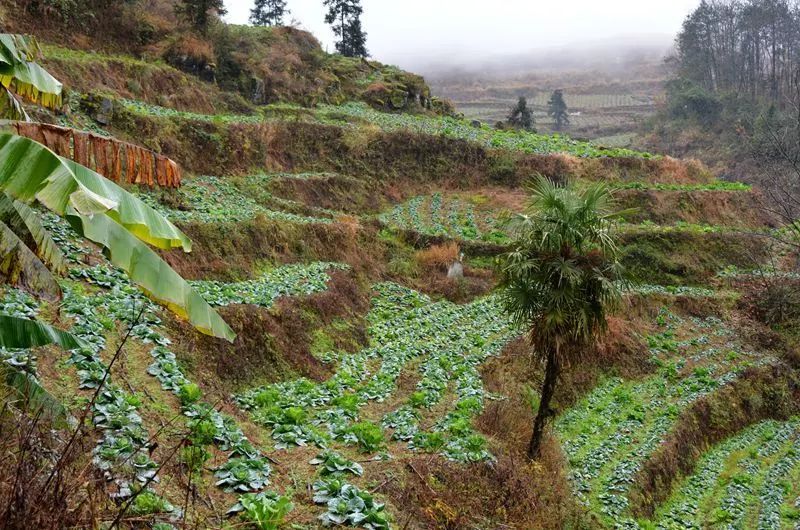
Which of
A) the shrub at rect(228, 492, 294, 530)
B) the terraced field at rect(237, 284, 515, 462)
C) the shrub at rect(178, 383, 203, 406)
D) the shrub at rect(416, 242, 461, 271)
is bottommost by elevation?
the terraced field at rect(237, 284, 515, 462)

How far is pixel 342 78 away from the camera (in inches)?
1957

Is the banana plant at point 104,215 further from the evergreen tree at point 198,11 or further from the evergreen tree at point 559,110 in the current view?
the evergreen tree at point 559,110

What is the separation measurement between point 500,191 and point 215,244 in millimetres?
24941

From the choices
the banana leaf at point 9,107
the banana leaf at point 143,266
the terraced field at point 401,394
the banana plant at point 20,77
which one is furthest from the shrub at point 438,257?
the banana leaf at point 143,266

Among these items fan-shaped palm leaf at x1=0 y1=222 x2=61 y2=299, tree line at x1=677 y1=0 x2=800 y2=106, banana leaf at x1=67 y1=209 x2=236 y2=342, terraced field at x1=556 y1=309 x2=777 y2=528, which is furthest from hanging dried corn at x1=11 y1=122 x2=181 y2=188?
tree line at x1=677 y1=0 x2=800 y2=106

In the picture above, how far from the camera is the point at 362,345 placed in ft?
56.5

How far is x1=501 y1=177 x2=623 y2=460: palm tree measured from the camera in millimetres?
11383

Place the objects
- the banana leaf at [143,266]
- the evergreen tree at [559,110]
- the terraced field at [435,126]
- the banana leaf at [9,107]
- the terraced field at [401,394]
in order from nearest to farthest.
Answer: the banana leaf at [143,266] < the banana leaf at [9,107] < the terraced field at [401,394] < the terraced field at [435,126] < the evergreen tree at [559,110]

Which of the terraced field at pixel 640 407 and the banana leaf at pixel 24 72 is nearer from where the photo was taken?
the banana leaf at pixel 24 72

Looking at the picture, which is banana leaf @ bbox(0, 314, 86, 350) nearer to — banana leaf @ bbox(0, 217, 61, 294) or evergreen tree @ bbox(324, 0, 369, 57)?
banana leaf @ bbox(0, 217, 61, 294)

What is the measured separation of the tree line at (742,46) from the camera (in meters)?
76.9

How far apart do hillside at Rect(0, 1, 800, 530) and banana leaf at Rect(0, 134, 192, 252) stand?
0.84 metres

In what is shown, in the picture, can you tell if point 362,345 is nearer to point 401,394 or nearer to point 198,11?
point 401,394

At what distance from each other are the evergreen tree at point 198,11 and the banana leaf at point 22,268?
37.4m
